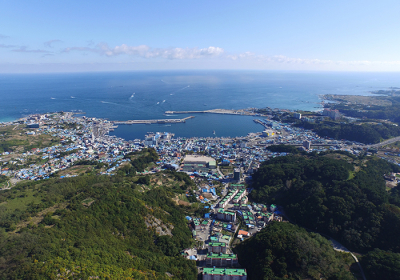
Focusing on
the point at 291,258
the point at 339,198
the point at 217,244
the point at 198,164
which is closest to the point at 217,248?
the point at 217,244

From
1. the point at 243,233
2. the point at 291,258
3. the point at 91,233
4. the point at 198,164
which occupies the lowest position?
the point at 243,233

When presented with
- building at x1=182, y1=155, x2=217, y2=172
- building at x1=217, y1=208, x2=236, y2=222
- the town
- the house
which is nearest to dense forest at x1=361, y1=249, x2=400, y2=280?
the town

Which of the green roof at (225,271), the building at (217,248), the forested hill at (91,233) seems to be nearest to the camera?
the forested hill at (91,233)

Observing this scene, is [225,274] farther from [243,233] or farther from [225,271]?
[243,233]

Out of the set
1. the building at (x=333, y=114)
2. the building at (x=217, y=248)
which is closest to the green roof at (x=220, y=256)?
the building at (x=217, y=248)

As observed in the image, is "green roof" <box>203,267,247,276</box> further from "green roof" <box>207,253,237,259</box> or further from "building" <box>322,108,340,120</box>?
"building" <box>322,108,340,120</box>

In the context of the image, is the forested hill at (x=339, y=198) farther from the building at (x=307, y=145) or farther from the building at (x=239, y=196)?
the building at (x=307, y=145)
